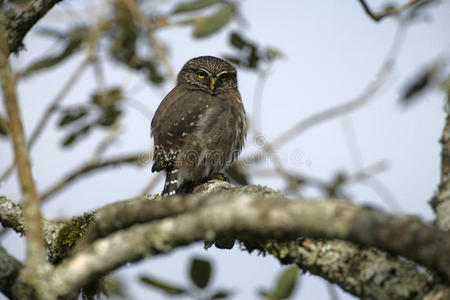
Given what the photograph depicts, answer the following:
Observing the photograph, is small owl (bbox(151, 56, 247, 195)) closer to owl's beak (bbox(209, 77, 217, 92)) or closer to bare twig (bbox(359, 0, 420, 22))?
owl's beak (bbox(209, 77, 217, 92))

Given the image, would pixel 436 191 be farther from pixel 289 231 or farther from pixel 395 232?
pixel 289 231

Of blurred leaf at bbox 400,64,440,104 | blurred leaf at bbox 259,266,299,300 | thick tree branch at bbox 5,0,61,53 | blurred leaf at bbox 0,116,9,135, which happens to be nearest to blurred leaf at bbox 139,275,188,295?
blurred leaf at bbox 259,266,299,300

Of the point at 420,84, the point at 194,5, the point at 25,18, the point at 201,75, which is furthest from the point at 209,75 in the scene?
the point at 420,84

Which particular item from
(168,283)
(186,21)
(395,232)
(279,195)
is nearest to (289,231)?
(395,232)

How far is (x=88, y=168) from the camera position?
4848 mm

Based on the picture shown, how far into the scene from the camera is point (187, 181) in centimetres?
490

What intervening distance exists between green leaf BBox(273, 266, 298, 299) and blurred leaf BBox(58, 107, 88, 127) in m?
3.01

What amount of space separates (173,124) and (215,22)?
1777 millimetres

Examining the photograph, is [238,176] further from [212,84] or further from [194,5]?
[212,84]

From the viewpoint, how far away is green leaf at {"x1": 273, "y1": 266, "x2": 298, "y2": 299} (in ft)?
7.36

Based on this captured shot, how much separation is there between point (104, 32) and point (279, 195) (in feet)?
12.3

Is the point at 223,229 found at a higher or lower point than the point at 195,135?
higher

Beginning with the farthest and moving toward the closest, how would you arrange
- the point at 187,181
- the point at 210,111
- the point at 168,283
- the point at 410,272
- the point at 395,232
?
the point at 210,111
the point at 187,181
the point at 168,283
the point at 410,272
the point at 395,232

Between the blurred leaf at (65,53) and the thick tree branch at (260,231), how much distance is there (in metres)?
3.22
